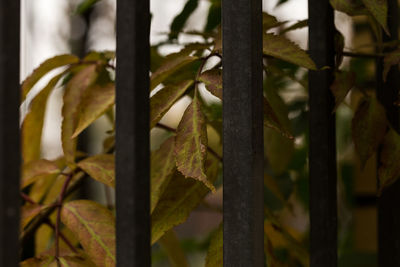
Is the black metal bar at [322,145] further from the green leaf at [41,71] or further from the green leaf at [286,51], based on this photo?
the green leaf at [41,71]

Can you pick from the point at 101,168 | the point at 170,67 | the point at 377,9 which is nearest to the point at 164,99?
the point at 170,67

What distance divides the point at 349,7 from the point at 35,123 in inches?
18.9

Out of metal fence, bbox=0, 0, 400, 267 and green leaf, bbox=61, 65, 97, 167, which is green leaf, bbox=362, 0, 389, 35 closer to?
metal fence, bbox=0, 0, 400, 267

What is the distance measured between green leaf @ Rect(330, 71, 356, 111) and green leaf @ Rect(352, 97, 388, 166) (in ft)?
0.12

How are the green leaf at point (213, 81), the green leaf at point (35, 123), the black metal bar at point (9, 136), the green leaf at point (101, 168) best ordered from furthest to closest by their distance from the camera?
the green leaf at point (35, 123), the green leaf at point (101, 168), the green leaf at point (213, 81), the black metal bar at point (9, 136)

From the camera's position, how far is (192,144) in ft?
1.59

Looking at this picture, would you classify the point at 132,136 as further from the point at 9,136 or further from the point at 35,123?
the point at 35,123

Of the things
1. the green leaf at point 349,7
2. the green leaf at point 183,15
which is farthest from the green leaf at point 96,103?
the green leaf at point 349,7

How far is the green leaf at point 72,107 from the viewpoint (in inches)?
26.0

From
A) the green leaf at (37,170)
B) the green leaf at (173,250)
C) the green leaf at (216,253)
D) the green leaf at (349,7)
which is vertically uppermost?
the green leaf at (349,7)

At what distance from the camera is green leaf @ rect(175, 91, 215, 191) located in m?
0.46

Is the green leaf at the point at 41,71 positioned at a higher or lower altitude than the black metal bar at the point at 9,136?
higher

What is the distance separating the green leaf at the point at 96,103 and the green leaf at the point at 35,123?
0.33ft

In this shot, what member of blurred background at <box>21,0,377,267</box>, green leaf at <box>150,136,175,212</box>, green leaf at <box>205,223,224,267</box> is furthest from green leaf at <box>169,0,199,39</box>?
green leaf at <box>205,223,224,267</box>
